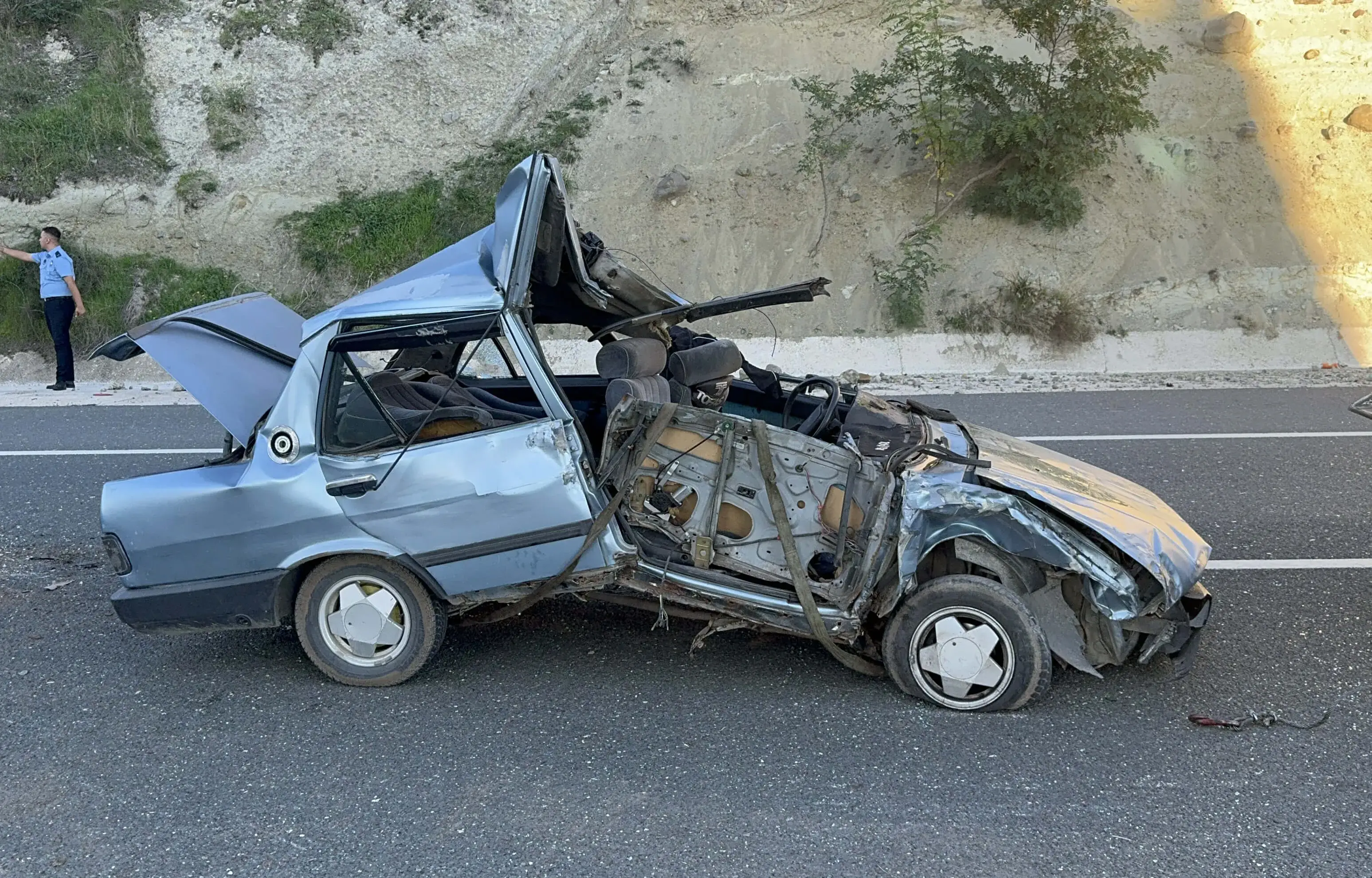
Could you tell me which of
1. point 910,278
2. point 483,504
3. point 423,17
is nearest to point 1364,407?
point 483,504

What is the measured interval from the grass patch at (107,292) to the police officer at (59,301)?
1364 mm

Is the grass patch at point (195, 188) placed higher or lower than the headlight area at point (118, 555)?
higher

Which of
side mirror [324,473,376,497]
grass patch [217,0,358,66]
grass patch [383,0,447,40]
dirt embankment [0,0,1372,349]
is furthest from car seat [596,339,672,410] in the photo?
grass patch [217,0,358,66]

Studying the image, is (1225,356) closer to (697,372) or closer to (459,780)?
(697,372)

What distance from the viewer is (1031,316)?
13.5m

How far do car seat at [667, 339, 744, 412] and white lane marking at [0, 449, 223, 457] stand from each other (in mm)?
5071

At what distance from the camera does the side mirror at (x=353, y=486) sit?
13.9 feet

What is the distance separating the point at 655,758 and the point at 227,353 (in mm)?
2582

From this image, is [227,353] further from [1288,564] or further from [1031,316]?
[1031,316]

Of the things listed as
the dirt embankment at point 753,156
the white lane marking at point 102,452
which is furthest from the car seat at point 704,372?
the dirt embankment at point 753,156

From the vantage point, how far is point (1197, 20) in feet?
57.4

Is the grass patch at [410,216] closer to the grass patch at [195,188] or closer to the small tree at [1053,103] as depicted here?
the grass patch at [195,188]

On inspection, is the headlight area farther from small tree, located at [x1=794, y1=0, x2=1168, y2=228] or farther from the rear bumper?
small tree, located at [x1=794, y1=0, x2=1168, y2=228]

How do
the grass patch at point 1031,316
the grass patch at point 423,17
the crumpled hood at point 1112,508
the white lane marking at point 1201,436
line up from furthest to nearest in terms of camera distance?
the grass patch at point 423,17 < the grass patch at point 1031,316 < the white lane marking at point 1201,436 < the crumpled hood at point 1112,508
